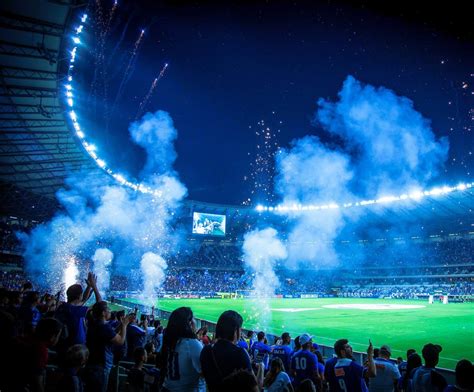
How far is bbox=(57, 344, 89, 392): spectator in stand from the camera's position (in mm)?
4105

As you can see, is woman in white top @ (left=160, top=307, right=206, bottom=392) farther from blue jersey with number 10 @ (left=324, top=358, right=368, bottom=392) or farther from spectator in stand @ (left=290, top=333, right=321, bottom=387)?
spectator in stand @ (left=290, top=333, right=321, bottom=387)

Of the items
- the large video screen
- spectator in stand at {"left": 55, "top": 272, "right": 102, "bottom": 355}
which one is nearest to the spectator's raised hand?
spectator in stand at {"left": 55, "top": 272, "right": 102, "bottom": 355}

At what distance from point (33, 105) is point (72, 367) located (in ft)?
69.3

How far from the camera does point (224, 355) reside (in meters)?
3.40

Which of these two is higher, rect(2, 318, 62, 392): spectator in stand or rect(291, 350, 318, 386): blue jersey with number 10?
rect(2, 318, 62, 392): spectator in stand

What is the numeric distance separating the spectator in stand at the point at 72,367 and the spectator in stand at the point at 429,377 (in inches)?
162

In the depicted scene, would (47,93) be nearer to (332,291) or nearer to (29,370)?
(29,370)

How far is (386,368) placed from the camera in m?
6.32

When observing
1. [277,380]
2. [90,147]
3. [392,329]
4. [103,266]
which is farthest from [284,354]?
[103,266]

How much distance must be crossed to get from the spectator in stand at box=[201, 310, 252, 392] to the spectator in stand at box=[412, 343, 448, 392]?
261 centimetres

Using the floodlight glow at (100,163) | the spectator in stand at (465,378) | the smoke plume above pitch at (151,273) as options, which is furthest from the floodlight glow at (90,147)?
the spectator in stand at (465,378)

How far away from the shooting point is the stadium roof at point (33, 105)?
13.9 metres

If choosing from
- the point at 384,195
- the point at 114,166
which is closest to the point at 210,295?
the point at 114,166

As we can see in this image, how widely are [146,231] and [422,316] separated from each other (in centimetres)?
4301
